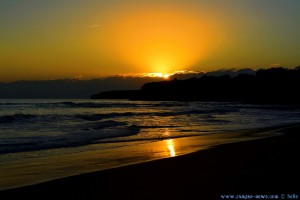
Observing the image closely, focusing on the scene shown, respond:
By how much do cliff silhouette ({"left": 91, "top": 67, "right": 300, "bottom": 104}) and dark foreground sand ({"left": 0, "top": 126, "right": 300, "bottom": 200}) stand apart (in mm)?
109623

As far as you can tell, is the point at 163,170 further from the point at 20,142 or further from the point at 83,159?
the point at 20,142

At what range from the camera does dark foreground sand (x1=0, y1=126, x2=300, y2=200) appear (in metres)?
7.22

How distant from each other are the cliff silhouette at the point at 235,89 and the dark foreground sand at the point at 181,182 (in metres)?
110

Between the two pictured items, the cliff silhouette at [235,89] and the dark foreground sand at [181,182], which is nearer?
the dark foreground sand at [181,182]

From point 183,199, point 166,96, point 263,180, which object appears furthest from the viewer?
point 166,96

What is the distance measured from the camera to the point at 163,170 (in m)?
9.91

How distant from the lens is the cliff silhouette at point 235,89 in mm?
128550

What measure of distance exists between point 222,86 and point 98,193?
489 feet

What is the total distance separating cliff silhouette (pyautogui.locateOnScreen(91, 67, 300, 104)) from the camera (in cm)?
12855

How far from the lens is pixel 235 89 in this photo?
481 ft

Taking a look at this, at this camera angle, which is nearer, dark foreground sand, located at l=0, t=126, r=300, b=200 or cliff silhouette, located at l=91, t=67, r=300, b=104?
dark foreground sand, located at l=0, t=126, r=300, b=200

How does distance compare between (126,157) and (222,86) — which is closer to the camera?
(126,157)

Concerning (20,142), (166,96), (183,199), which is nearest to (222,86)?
(166,96)

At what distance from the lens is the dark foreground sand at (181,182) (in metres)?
7.22
